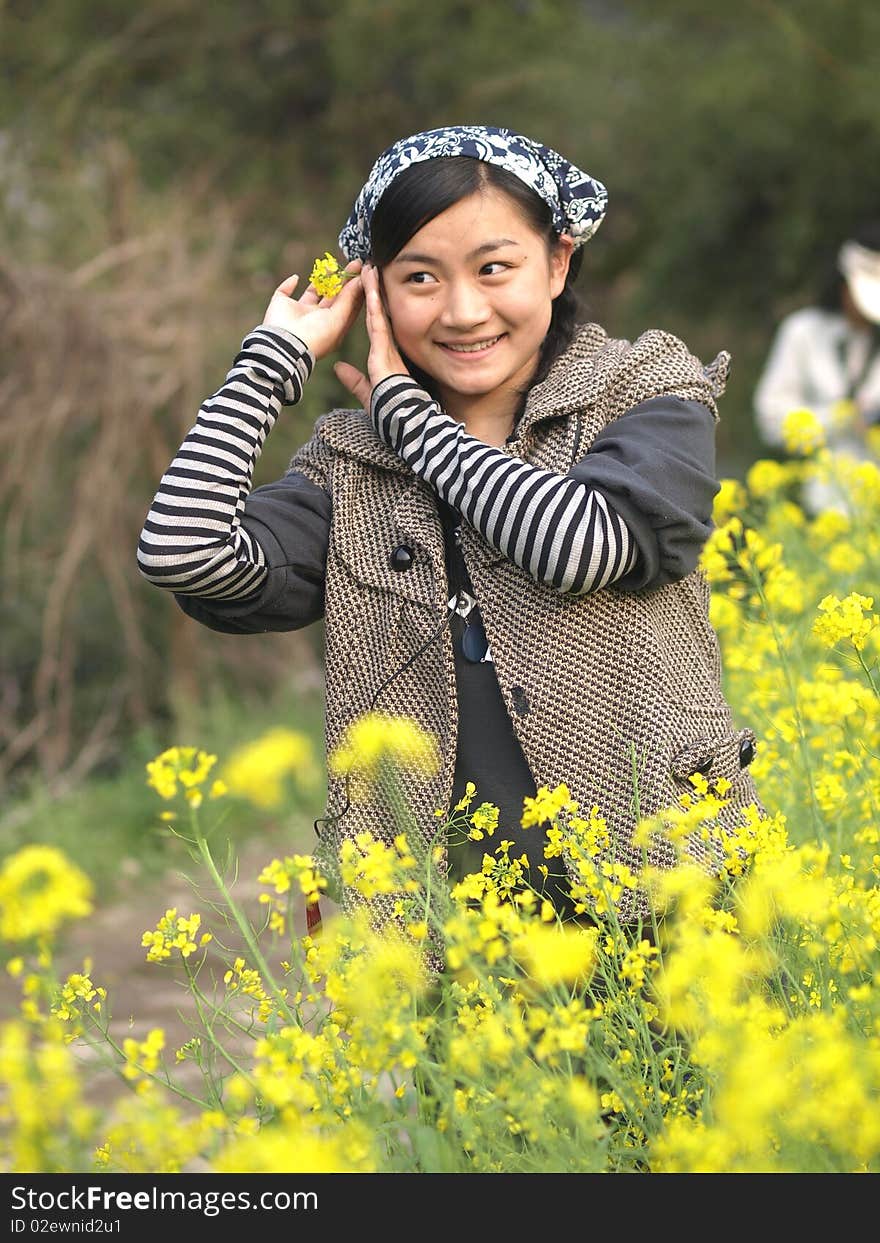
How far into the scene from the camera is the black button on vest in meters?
2.14

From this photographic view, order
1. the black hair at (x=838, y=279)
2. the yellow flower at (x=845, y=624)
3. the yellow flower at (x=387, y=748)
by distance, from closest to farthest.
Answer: the yellow flower at (x=387, y=748)
the yellow flower at (x=845, y=624)
the black hair at (x=838, y=279)

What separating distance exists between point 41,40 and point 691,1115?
23.6 feet

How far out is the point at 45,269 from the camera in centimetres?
571

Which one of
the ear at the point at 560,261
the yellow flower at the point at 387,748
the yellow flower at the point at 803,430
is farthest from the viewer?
the yellow flower at the point at 803,430

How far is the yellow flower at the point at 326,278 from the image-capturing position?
88.8 inches

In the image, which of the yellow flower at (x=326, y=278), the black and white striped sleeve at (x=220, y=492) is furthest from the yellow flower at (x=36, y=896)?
the yellow flower at (x=326, y=278)

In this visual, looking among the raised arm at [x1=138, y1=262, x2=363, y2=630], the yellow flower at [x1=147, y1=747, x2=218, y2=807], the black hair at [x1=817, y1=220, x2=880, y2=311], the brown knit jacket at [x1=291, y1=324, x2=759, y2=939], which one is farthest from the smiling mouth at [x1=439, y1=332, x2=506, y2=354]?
the black hair at [x1=817, y1=220, x2=880, y2=311]

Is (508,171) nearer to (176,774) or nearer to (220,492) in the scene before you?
(220,492)

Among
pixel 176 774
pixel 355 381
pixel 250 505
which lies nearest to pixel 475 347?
pixel 355 381

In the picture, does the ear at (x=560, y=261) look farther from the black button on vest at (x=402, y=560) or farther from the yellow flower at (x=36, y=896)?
the yellow flower at (x=36, y=896)

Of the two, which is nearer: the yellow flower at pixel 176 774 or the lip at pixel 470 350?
the yellow flower at pixel 176 774

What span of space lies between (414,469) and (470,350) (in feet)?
0.67

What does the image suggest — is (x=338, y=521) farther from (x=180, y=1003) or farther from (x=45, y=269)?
(x=45, y=269)

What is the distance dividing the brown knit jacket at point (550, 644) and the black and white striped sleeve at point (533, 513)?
81mm
